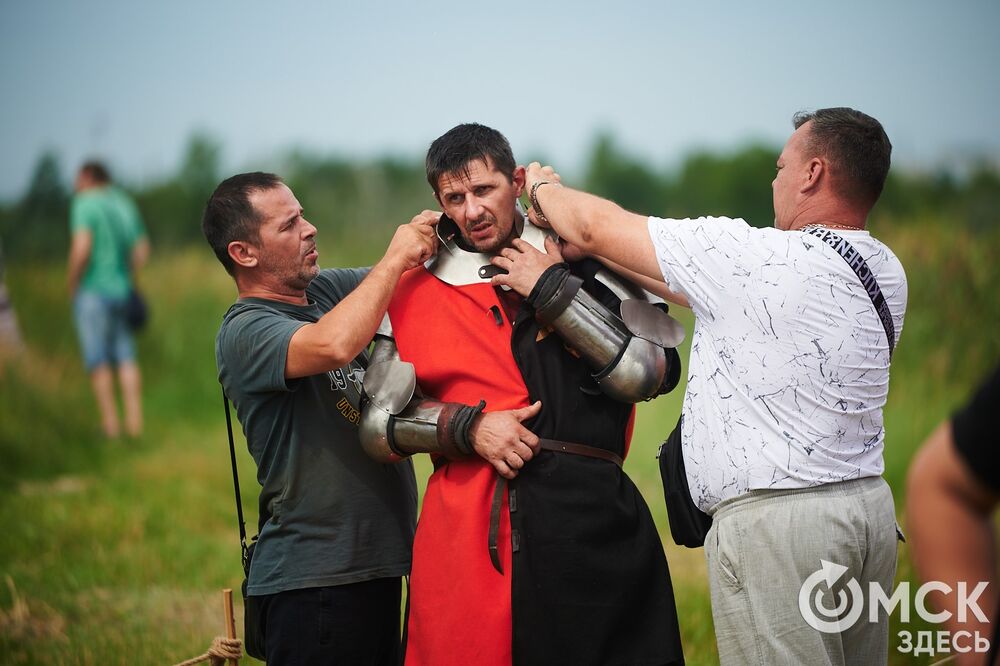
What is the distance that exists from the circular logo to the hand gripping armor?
1.04m

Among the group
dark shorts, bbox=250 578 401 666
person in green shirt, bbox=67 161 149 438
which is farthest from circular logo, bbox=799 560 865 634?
person in green shirt, bbox=67 161 149 438

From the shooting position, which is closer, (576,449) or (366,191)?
(576,449)

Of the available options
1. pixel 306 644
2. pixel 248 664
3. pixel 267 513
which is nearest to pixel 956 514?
pixel 306 644

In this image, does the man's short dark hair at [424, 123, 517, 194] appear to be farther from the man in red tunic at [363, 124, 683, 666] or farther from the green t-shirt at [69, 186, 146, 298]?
the green t-shirt at [69, 186, 146, 298]

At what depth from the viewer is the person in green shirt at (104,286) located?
945cm

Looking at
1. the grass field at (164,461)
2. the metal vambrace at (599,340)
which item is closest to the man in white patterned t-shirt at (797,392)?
the metal vambrace at (599,340)

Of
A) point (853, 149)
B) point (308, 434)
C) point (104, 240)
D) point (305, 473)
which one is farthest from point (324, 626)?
point (104, 240)

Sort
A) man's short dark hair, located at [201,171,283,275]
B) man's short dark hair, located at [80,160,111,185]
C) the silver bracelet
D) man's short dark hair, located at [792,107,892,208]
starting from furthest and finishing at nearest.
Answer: man's short dark hair, located at [80,160,111,185], man's short dark hair, located at [201,171,283,275], the silver bracelet, man's short dark hair, located at [792,107,892,208]

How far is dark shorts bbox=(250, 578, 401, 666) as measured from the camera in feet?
→ 10.6

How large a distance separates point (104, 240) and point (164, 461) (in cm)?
232

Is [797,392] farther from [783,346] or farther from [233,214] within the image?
[233,214]

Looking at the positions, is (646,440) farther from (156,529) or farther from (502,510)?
(502,510)

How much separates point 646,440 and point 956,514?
22.1 feet

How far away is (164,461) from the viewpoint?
8695 millimetres
